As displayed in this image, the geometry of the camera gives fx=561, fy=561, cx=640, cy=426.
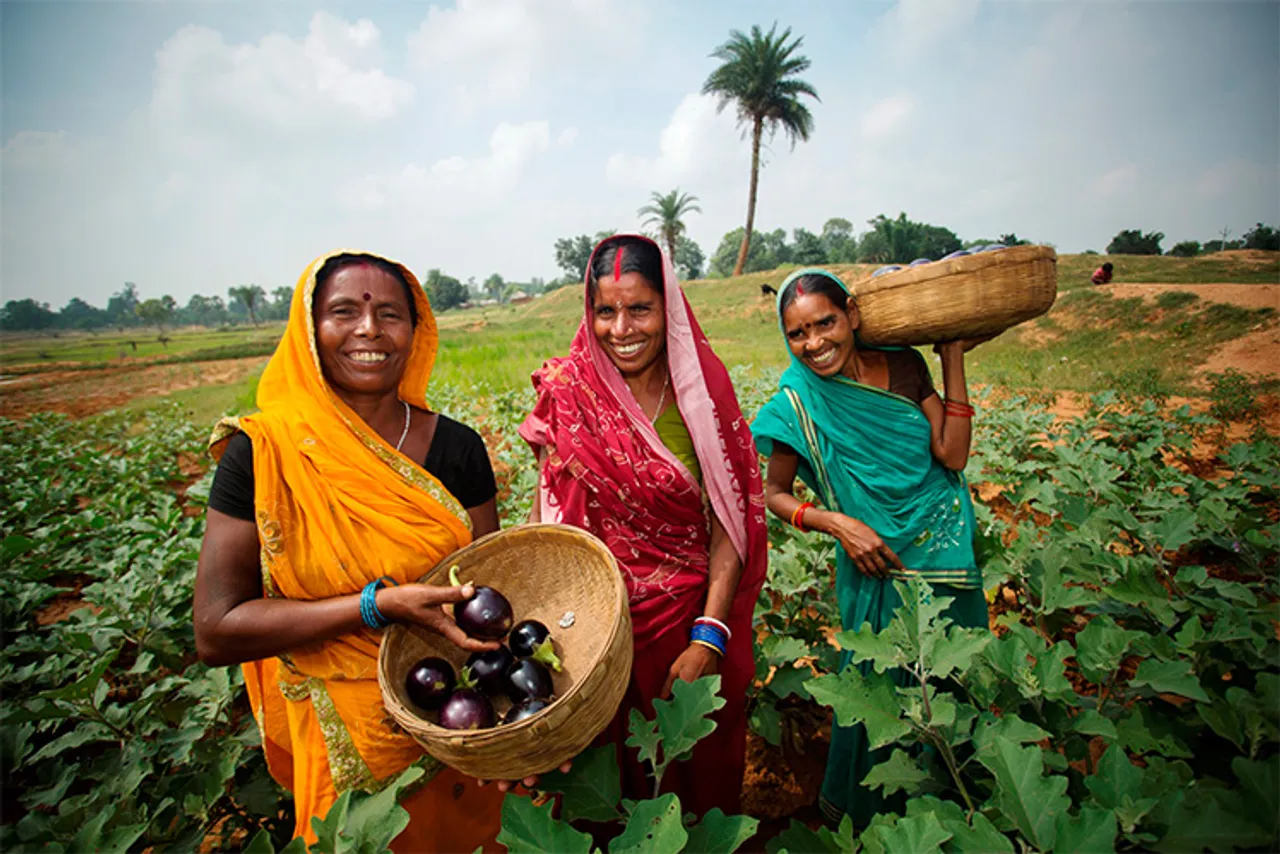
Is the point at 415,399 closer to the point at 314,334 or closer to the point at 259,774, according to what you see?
the point at 314,334

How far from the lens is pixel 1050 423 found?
5621 millimetres

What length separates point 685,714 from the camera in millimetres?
1340

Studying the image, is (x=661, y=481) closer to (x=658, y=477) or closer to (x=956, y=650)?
(x=658, y=477)

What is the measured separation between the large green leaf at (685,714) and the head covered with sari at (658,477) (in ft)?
1.87

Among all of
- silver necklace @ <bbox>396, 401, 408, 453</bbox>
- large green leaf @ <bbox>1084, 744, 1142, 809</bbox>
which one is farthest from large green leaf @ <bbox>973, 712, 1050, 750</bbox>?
silver necklace @ <bbox>396, 401, 408, 453</bbox>

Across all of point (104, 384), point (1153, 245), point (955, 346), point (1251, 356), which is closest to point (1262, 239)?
Result: point (1153, 245)

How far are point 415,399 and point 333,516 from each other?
0.53 metres

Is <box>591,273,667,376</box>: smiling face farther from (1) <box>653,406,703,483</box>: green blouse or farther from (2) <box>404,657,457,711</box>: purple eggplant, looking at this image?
(2) <box>404,657,457,711</box>: purple eggplant

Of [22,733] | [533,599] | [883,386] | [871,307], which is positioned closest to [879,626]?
[883,386]

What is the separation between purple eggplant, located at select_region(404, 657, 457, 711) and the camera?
1515 mm

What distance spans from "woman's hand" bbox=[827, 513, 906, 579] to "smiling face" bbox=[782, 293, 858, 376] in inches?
23.4

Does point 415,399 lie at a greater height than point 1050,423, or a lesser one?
greater

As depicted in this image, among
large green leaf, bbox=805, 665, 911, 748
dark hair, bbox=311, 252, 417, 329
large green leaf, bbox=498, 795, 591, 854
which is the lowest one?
large green leaf, bbox=498, 795, 591, 854

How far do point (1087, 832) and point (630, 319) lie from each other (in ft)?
5.41
